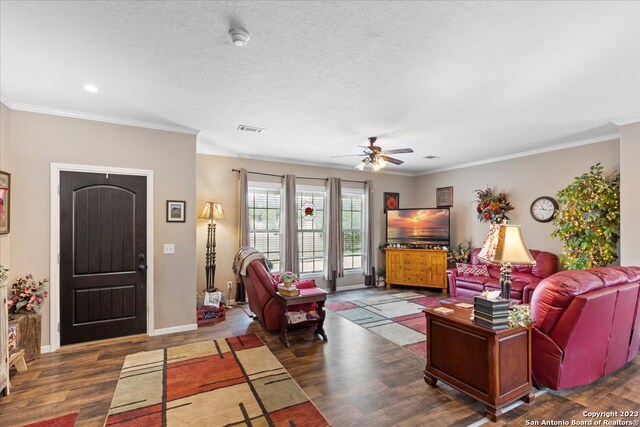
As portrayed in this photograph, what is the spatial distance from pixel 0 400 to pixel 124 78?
290 cm

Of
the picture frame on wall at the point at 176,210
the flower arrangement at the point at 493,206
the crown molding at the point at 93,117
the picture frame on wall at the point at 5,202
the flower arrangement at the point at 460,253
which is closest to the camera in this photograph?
the picture frame on wall at the point at 5,202

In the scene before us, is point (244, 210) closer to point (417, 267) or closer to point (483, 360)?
point (417, 267)

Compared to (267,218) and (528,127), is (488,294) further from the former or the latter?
(267,218)

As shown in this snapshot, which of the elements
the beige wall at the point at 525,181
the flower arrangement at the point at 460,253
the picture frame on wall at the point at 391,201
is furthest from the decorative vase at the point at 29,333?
the beige wall at the point at 525,181

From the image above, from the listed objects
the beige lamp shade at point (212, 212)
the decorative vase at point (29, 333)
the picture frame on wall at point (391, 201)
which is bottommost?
the decorative vase at point (29, 333)

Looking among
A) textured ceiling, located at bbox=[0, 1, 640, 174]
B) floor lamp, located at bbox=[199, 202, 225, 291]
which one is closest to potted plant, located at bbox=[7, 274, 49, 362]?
textured ceiling, located at bbox=[0, 1, 640, 174]

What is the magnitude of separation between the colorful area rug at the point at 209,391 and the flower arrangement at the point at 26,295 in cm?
110

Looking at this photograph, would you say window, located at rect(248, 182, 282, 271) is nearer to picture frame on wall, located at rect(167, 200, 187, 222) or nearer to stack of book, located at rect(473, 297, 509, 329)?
picture frame on wall, located at rect(167, 200, 187, 222)

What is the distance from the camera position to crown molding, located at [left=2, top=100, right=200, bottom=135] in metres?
3.28

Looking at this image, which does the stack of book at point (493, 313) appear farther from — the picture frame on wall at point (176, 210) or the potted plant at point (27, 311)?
the potted plant at point (27, 311)

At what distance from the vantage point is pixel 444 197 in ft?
23.5

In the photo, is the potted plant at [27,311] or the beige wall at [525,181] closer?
the potted plant at [27,311]

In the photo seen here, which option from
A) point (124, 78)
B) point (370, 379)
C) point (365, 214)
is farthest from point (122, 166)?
point (365, 214)

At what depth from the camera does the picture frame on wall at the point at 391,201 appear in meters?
7.45
